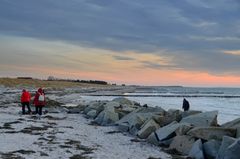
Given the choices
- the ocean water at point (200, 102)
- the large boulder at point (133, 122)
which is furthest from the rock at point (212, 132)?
the ocean water at point (200, 102)

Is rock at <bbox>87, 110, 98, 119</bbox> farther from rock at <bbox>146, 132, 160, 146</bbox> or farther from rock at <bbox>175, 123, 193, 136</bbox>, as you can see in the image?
rock at <bbox>175, 123, 193, 136</bbox>

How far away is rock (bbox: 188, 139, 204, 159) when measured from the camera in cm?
1227

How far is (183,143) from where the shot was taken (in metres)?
14.1

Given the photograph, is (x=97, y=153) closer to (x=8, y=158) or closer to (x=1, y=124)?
(x=8, y=158)

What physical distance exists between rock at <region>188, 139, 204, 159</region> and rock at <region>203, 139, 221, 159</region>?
0.53ft

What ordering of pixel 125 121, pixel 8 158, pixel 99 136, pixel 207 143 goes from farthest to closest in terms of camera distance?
pixel 125 121
pixel 99 136
pixel 207 143
pixel 8 158

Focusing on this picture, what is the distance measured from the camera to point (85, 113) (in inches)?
1155

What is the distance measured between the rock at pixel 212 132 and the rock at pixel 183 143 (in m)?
0.32

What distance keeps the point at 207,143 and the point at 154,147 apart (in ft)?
9.55

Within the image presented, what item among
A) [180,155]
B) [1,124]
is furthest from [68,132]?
[180,155]

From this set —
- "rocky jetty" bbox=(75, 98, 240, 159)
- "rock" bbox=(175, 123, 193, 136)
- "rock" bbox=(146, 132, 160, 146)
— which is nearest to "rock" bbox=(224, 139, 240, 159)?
"rocky jetty" bbox=(75, 98, 240, 159)

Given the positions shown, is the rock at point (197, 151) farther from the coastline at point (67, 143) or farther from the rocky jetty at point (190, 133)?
the coastline at point (67, 143)

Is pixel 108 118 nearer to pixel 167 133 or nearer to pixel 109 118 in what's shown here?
pixel 109 118

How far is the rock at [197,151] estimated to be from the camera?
12266mm
